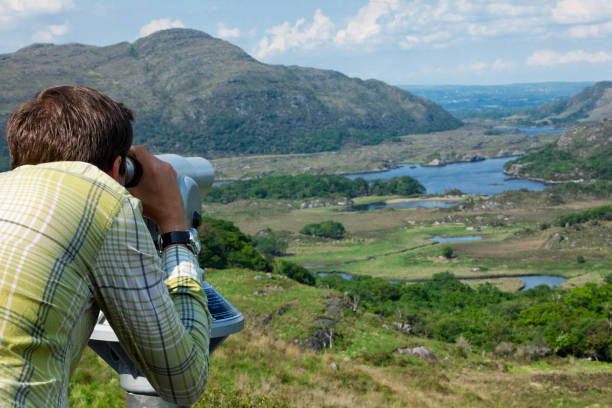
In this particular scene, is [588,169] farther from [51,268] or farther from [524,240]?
[51,268]

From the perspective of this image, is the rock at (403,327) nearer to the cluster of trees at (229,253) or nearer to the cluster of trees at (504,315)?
the cluster of trees at (504,315)

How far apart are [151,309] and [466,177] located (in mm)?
119743

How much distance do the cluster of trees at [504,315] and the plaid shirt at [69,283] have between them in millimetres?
22048

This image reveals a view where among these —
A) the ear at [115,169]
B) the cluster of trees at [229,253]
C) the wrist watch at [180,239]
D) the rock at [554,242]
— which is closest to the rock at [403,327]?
the cluster of trees at [229,253]

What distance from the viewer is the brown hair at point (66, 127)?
1332mm

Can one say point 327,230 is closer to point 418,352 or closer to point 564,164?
point 418,352

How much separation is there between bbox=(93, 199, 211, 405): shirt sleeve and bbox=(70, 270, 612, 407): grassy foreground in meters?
4.22

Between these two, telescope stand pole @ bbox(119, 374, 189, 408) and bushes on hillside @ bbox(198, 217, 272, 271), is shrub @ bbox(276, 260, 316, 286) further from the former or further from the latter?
telescope stand pole @ bbox(119, 374, 189, 408)

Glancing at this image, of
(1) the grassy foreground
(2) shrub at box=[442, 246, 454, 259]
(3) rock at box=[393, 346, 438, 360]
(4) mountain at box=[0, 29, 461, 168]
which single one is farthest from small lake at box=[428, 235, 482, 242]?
(4) mountain at box=[0, 29, 461, 168]

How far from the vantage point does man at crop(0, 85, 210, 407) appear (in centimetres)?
115

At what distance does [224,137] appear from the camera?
165 meters

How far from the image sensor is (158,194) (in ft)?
5.31

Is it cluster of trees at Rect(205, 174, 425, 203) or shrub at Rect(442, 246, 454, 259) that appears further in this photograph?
cluster of trees at Rect(205, 174, 425, 203)

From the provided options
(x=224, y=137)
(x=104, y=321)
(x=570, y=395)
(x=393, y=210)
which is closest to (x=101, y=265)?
(x=104, y=321)
